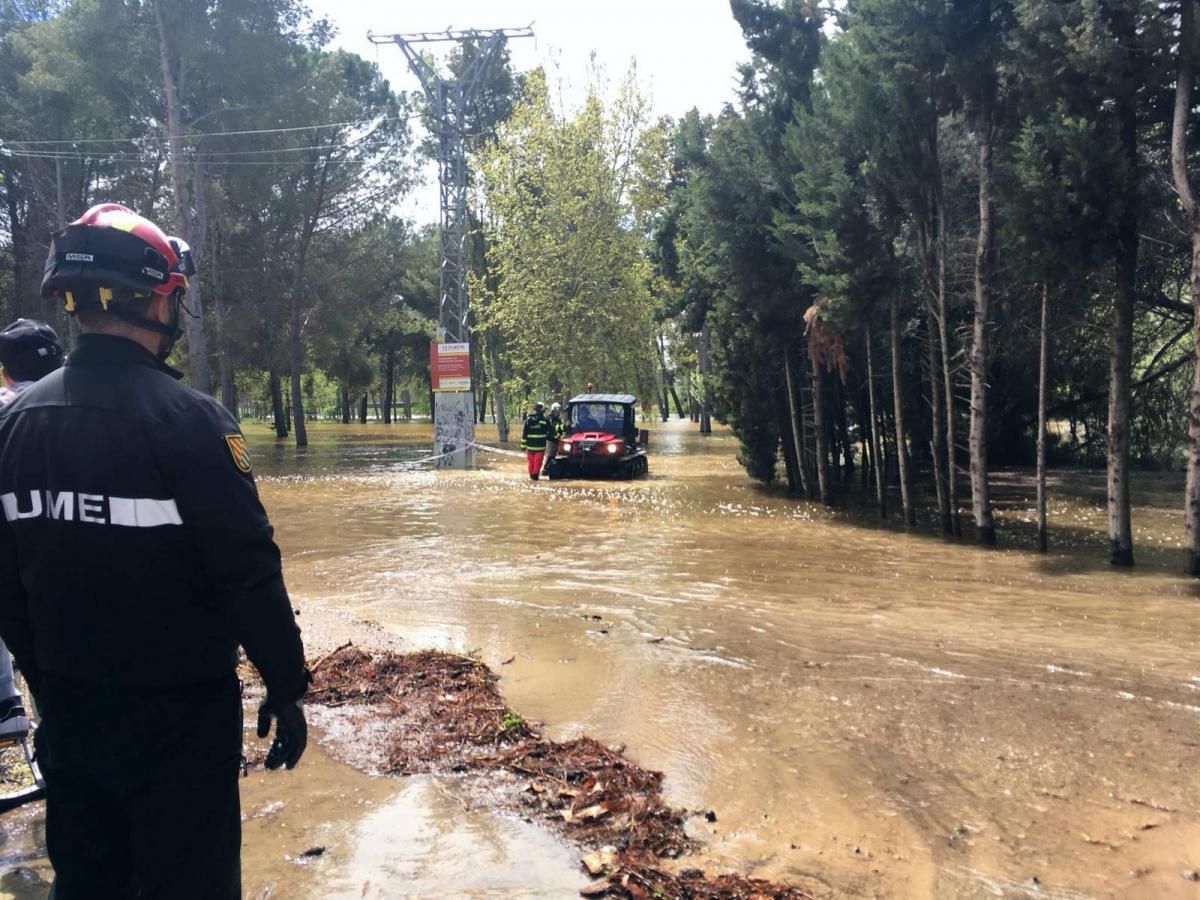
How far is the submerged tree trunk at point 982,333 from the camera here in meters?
14.0

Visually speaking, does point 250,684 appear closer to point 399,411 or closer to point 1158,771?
point 1158,771

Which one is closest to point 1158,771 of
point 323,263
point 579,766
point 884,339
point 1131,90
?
point 579,766

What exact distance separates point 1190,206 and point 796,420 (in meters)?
10.1

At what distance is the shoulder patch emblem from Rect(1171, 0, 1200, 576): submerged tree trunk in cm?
1195

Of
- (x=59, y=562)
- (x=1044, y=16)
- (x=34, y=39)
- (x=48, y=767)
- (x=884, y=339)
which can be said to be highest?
(x=34, y=39)

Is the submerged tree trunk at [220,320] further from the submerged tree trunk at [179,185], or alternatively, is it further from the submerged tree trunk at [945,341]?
the submerged tree trunk at [945,341]

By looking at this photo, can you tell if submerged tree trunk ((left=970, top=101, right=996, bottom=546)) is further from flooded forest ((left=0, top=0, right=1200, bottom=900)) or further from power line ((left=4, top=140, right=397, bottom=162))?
power line ((left=4, top=140, right=397, bottom=162))

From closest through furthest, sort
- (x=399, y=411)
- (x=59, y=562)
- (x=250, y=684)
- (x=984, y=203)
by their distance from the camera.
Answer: (x=59, y=562) → (x=250, y=684) → (x=984, y=203) → (x=399, y=411)

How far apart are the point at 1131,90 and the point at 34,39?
3292 centimetres

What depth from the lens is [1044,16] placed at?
11609 millimetres

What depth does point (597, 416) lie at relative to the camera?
25.7 m

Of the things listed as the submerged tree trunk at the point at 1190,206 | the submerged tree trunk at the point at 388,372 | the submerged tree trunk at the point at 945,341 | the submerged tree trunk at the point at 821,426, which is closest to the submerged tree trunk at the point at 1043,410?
the submerged tree trunk at the point at 945,341

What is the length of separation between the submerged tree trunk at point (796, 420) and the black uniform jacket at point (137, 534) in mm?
18369

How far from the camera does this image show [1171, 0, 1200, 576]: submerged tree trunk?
→ 10969 millimetres
